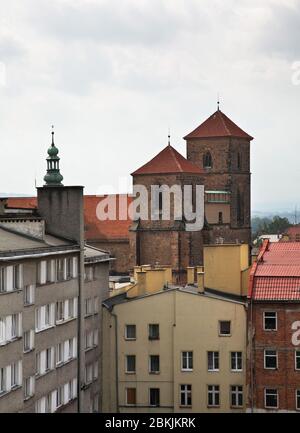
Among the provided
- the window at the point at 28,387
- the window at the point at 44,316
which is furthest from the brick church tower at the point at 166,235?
the window at the point at 28,387

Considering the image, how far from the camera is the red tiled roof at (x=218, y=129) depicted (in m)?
118

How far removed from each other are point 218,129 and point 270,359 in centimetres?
7861

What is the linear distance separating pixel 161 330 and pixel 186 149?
250ft

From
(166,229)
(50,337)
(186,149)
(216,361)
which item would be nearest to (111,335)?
(216,361)

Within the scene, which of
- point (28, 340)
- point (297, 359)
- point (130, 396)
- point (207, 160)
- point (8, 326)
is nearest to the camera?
point (8, 326)

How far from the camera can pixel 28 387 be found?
111ft

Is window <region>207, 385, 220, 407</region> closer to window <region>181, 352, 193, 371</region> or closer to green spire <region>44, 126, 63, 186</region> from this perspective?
window <region>181, 352, 193, 371</region>

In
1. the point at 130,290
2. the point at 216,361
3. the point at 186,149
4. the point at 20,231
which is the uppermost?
the point at 186,149

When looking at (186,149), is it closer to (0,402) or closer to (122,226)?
(122,226)

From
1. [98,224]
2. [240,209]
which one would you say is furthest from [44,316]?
[240,209]

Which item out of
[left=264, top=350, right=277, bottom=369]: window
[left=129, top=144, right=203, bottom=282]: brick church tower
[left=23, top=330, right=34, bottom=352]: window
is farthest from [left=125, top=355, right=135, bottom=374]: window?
[left=129, top=144, right=203, bottom=282]: brick church tower

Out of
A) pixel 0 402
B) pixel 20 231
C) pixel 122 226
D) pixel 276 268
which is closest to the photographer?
pixel 0 402

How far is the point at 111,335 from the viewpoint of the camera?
44562 millimetres

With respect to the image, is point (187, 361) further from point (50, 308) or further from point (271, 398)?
point (50, 308)
